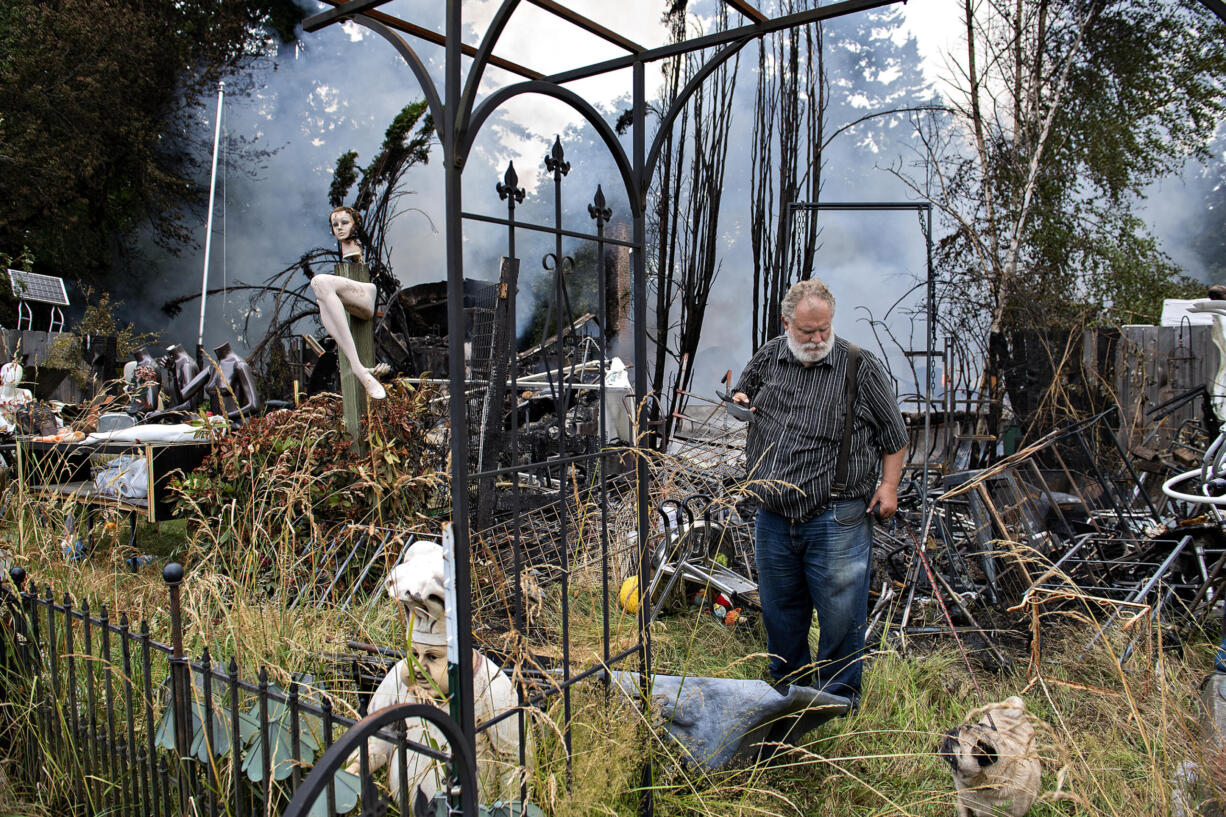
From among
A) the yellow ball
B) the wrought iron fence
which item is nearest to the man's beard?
the yellow ball

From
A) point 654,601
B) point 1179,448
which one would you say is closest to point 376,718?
point 654,601

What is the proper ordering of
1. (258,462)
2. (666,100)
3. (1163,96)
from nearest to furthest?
(258,462), (1163,96), (666,100)

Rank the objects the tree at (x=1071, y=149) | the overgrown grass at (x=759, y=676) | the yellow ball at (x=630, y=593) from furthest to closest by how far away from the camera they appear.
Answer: the tree at (x=1071, y=149), the yellow ball at (x=630, y=593), the overgrown grass at (x=759, y=676)

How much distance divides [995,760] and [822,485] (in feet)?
3.77

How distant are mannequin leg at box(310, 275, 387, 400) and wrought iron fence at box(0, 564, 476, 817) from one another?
1845mm

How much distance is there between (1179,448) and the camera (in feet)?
13.8

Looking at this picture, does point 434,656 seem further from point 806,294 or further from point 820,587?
point 806,294

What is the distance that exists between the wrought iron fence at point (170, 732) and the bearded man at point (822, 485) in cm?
160

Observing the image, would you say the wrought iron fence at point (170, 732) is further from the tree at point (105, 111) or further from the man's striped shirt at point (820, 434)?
the tree at point (105, 111)

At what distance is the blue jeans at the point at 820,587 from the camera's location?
298cm

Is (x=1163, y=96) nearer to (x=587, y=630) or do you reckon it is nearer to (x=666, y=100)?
(x=666, y=100)

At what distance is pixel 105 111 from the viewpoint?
9.75 meters

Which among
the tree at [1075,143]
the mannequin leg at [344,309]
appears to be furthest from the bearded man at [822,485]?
the tree at [1075,143]

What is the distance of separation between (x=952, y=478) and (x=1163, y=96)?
18.3 ft
